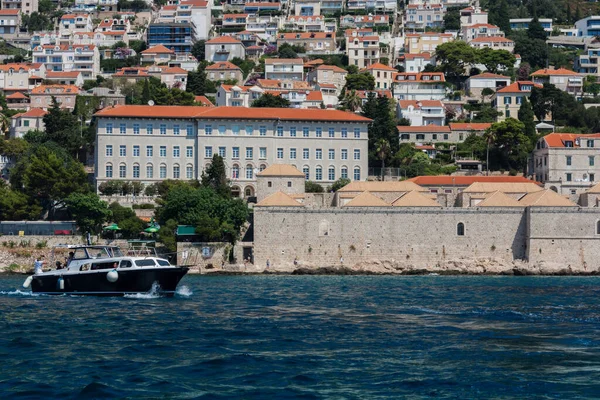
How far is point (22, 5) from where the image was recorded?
151625mm

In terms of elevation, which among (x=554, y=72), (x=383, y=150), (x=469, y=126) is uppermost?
(x=554, y=72)

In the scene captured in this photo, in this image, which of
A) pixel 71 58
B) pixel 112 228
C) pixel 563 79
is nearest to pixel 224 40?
pixel 71 58

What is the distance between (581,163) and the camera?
3004 inches

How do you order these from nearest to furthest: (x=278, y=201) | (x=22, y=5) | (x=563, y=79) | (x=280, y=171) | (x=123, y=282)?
1. (x=123, y=282)
2. (x=278, y=201)
3. (x=280, y=171)
4. (x=563, y=79)
5. (x=22, y=5)

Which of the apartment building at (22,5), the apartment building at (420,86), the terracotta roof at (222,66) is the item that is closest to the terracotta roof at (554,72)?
the apartment building at (420,86)

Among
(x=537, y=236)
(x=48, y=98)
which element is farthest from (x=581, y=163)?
(x=48, y=98)

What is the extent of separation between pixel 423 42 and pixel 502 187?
5777cm

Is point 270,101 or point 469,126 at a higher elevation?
point 270,101

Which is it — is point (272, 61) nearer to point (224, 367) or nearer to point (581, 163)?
point (581, 163)

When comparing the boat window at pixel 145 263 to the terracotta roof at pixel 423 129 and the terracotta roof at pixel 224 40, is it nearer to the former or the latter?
the terracotta roof at pixel 423 129

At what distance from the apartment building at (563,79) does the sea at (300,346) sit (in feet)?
218

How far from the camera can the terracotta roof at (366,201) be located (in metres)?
64.4

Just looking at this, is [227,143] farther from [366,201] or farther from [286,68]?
[286,68]

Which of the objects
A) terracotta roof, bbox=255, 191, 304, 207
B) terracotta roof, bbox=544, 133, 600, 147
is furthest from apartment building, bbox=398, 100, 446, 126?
terracotta roof, bbox=255, 191, 304, 207
